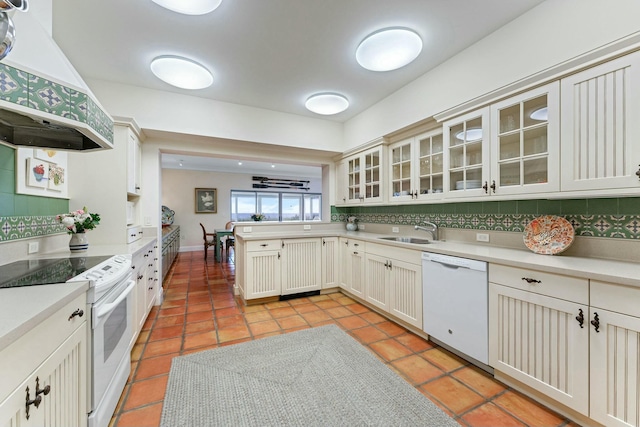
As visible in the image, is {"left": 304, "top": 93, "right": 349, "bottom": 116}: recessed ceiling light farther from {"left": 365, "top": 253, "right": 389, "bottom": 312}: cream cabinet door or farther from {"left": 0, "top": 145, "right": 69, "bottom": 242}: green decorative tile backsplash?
{"left": 0, "top": 145, "right": 69, "bottom": 242}: green decorative tile backsplash

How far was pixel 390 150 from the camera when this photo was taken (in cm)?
326

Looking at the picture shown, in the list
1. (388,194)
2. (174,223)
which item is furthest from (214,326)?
(174,223)

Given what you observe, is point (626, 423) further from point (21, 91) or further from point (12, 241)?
point (12, 241)

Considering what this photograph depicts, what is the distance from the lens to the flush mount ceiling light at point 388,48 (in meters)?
1.99

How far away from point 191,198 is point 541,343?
27.4 ft

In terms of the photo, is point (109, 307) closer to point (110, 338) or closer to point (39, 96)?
point (110, 338)

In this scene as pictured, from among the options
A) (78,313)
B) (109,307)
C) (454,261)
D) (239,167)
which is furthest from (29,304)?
(239,167)

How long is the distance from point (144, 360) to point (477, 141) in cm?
326

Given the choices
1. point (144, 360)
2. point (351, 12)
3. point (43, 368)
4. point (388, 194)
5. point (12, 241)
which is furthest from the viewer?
point (388, 194)

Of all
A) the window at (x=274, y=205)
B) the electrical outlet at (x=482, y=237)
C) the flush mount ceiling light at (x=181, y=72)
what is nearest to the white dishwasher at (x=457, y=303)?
the electrical outlet at (x=482, y=237)

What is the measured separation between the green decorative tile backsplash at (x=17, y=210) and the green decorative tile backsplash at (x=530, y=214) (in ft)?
11.6

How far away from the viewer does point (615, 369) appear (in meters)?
1.24

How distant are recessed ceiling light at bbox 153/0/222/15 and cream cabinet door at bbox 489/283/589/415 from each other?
2641 mm

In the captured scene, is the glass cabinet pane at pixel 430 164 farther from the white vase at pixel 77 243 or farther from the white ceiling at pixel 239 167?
the white ceiling at pixel 239 167
